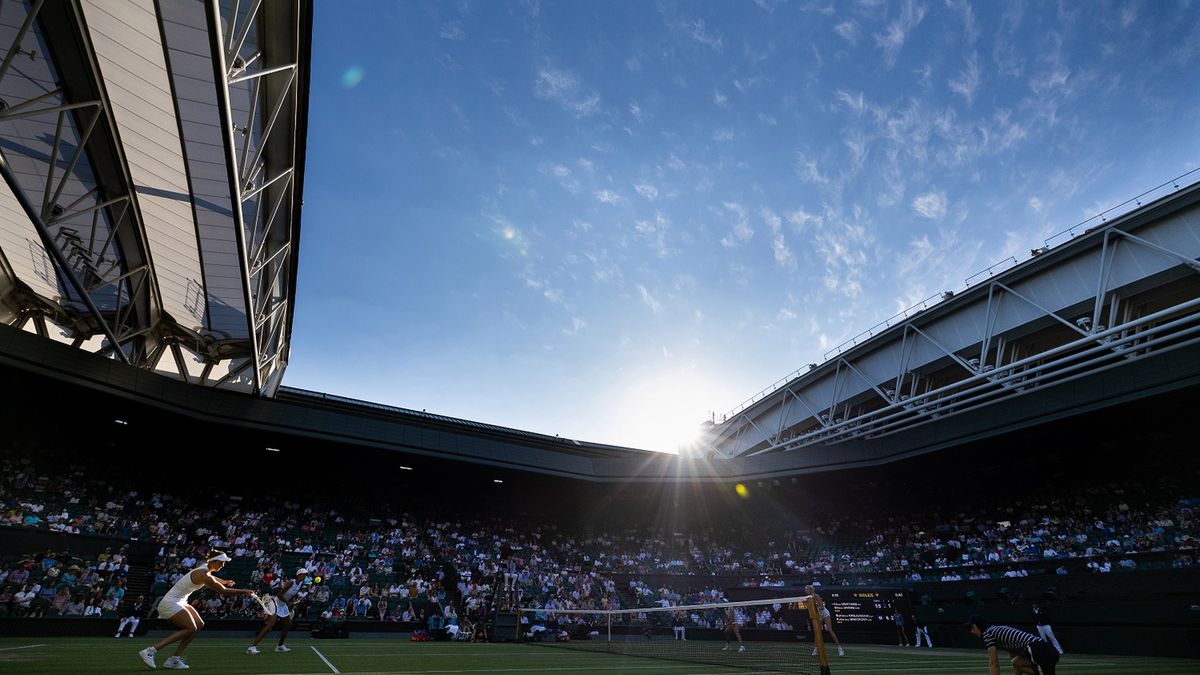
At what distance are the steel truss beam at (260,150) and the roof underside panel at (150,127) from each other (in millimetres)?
1808

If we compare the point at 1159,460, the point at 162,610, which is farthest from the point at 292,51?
the point at 1159,460

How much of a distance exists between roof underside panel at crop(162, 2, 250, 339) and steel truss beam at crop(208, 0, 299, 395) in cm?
57

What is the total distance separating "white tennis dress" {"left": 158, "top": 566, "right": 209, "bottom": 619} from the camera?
927cm

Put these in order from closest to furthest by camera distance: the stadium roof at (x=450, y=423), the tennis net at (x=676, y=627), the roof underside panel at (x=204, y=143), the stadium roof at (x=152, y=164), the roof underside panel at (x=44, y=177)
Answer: the roof underside panel at (x=204, y=143), the stadium roof at (x=152, y=164), the roof underside panel at (x=44, y=177), the tennis net at (x=676, y=627), the stadium roof at (x=450, y=423)

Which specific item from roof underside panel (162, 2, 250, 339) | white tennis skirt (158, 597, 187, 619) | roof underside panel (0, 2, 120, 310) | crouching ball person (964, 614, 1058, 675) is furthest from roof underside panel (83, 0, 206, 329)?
crouching ball person (964, 614, 1058, 675)

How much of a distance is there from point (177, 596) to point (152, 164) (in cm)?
1421

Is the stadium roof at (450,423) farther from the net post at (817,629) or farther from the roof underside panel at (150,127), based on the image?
the net post at (817,629)

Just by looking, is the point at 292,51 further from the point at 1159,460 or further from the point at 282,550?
the point at 1159,460

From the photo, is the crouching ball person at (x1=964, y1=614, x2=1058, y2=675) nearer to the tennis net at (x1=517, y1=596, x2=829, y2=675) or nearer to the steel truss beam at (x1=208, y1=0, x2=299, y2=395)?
the steel truss beam at (x1=208, y1=0, x2=299, y2=395)

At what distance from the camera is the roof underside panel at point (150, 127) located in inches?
541

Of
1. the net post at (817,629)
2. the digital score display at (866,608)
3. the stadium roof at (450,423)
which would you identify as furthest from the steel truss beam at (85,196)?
the digital score display at (866,608)

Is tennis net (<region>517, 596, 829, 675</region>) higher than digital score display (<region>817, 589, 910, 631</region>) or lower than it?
lower

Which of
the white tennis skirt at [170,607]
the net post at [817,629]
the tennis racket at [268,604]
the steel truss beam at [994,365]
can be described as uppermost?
the steel truss beam at [994,365]

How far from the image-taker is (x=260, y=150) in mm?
14891
